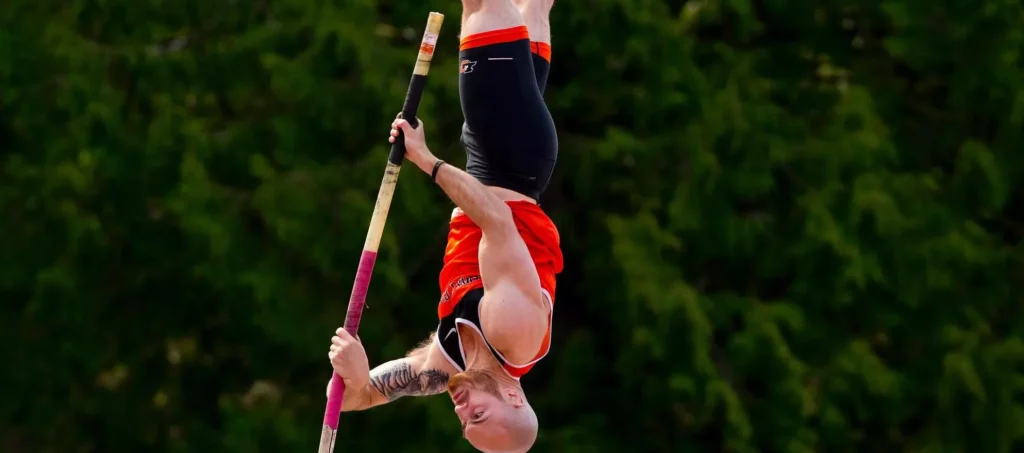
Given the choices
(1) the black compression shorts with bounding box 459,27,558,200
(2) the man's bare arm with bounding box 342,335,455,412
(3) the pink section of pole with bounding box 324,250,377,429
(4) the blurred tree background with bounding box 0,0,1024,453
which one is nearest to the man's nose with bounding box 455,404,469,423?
(2) the man's bare arm with bounding box 342,335,455,412

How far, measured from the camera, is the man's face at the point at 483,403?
6230 mm

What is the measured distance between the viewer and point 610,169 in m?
12.5

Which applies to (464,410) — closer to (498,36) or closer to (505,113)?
(505,113)

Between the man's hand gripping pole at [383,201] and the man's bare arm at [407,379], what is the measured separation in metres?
0.20

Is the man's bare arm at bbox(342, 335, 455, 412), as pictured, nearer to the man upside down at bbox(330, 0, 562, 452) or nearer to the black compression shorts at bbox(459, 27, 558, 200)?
the man upside down at bbox(330, 0, 562, 452)

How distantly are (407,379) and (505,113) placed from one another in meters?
1.20

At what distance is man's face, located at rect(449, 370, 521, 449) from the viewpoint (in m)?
6.23

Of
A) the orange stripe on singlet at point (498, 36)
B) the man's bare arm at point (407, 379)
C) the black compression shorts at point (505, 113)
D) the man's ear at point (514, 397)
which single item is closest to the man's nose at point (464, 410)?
the man's ear at point (514, 397)

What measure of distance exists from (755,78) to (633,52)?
43.5 inches

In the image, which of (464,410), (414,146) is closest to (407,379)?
(464,410)

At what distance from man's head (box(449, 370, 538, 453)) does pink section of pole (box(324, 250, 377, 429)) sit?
424mm

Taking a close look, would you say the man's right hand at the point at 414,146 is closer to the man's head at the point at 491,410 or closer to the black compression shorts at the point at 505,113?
the black compression shorts at the point at 505,113

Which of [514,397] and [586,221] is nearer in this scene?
[514,397]

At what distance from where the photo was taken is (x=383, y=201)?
6.09 m
